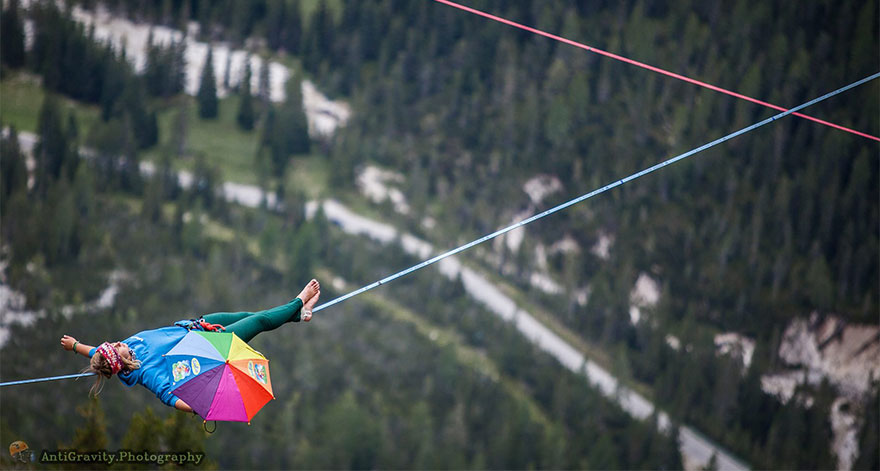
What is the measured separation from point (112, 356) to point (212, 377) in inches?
64.3

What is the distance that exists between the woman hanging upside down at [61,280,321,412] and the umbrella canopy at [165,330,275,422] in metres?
0.17

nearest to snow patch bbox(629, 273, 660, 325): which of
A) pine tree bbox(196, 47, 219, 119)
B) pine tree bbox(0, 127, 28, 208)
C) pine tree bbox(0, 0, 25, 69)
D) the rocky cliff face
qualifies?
the rocky cliff face

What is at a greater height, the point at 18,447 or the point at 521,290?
the point at 18,447

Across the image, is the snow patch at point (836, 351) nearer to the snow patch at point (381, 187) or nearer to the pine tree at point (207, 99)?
the snow patch at point (381, 187)

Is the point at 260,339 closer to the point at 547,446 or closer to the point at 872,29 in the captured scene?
the point at 547,446

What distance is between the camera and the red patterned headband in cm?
1898

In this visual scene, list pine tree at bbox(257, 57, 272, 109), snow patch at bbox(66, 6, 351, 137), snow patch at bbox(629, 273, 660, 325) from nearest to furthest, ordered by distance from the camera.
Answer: snow patch at bbox(629, 273, 660, 325) → snow patch at bbox(66, 6, 351, 137) → pine tree at bbox(257, 57, 272, 109)

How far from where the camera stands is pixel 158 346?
65.9 ft

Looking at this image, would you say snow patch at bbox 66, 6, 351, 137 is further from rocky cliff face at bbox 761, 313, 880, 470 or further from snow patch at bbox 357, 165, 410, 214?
rocky cliff face at bbox 761, 313, 880, 470

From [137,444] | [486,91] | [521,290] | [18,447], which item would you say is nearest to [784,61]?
[486,91]

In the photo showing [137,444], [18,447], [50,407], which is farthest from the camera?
[50,407]

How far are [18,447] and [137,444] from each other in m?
23.3

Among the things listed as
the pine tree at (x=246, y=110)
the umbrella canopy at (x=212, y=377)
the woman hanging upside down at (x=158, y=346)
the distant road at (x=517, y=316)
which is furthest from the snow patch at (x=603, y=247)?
the umbrella canopy at (x=212, y=377)

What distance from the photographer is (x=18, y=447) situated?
26.1m
